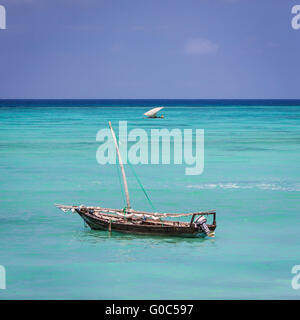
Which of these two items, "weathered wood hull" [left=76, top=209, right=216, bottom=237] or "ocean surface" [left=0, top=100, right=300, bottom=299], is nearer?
"ocean surface" [left=0, top=100, right=300, bottom=299]

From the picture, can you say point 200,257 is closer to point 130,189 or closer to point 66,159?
point 130,189

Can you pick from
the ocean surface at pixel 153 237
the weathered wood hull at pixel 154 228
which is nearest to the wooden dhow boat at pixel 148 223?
the weathered wood hull at pixel 154 228

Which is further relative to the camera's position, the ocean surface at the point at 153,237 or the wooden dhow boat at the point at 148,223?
the wooden dhow boat at the point at 148,223

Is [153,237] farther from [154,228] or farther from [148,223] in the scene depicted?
[148,223]

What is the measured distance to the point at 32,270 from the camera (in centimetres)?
1850

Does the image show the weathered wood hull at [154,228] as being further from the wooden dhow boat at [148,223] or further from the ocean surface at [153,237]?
the ocean surface at [153,237]

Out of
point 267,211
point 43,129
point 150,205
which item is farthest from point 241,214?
point 43,129

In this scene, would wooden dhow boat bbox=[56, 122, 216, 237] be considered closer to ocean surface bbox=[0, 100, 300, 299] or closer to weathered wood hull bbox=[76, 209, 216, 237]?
weathered wood hull bbox=[76, 209, 216, 237]

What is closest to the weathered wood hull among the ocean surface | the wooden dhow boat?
the wooden dhow boat

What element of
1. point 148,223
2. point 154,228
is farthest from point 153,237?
point 148,223

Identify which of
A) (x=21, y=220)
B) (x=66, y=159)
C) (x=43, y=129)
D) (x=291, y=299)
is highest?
(x=43, y=129)

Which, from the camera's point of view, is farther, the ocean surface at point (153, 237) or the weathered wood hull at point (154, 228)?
the weathered wood hull at point (154, 228)

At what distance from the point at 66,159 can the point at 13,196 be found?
13070 millimetres

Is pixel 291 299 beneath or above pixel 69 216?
beneath
